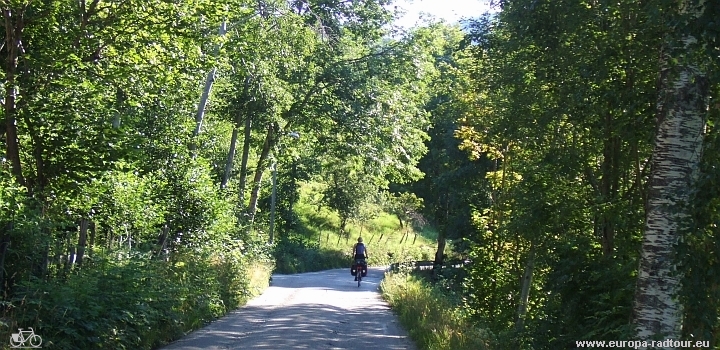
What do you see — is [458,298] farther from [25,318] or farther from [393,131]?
[25,318]

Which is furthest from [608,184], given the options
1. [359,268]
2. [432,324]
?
[359,268]

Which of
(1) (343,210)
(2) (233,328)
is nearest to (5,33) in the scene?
(2) (233,328)

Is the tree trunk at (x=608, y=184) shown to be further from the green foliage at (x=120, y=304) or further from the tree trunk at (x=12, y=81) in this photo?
the tree trunk at (x=12, y=81)

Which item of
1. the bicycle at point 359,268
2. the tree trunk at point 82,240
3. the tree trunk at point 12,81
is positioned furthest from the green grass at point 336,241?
the tree trunk at point 12,81

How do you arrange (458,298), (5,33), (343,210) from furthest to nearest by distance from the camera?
(343,210), (458,298), (5,33)

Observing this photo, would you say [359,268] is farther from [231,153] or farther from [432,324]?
[432,324]

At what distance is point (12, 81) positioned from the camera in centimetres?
1010

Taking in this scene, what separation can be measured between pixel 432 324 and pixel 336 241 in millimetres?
42494

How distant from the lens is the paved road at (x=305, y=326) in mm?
12711

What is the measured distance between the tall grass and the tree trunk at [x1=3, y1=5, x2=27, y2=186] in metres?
6.81

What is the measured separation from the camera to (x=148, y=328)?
37.8 feet

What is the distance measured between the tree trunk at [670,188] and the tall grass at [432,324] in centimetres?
507

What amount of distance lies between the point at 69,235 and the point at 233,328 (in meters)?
4.04

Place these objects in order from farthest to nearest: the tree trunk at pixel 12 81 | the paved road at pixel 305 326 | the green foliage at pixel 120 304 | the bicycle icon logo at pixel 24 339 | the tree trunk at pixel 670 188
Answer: the paved road at pixel 305 326 → the tree trunk at pixel 12 81 → the green foliage at pixel 120 304 → the bicycle icon logo at pixel 24 339 → the tree trunk at pixel 670 188
